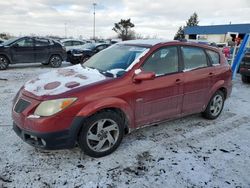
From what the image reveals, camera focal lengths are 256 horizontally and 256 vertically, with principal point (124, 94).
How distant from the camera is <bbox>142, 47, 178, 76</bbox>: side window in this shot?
13.2ft

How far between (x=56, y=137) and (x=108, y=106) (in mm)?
780

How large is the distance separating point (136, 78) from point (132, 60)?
404 millimetres

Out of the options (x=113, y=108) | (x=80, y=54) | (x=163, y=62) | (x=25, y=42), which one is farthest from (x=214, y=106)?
(x=80, y=54)

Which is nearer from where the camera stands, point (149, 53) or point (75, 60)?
point (149, 53)

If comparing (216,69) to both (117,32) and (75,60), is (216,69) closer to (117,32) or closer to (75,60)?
(75,60)

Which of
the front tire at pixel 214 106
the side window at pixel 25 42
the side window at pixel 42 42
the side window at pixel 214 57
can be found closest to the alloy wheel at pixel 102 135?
the front tire at pixel 214 106

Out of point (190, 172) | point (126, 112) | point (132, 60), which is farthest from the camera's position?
point (132, 60)

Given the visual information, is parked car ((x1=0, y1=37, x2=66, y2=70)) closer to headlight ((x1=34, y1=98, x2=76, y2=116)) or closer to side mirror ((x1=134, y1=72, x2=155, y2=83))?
headlight ((x1=34, y1=98, x2=76, y2=116))

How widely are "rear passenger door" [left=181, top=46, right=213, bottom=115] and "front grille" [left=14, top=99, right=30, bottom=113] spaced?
2578 millimetres

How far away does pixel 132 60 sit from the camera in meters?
3.98

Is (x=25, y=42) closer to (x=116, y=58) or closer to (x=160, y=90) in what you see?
(x=116, y=58)

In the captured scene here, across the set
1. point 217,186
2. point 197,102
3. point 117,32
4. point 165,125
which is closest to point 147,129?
point 165,125

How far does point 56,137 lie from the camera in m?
3.21

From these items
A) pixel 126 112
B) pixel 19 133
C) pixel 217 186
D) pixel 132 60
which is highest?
pixel 132 60
